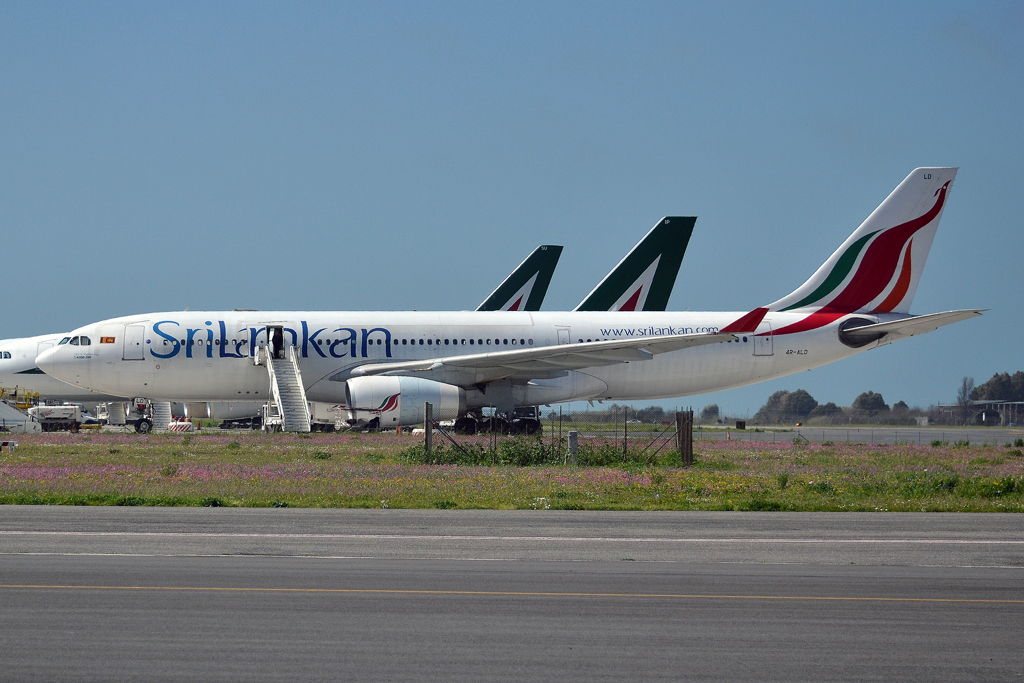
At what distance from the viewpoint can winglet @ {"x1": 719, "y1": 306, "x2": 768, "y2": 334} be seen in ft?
112

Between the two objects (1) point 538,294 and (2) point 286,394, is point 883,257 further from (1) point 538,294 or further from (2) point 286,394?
(2) point 286,394

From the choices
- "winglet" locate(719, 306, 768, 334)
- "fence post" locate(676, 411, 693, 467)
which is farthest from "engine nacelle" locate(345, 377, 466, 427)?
"fence post" locate(676, 411, 693, 467)

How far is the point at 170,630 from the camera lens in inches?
291

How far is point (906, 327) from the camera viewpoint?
37.6 meters

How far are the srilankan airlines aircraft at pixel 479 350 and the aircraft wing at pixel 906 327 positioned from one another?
66mm

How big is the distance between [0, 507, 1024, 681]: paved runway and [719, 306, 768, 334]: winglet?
20.6 metres

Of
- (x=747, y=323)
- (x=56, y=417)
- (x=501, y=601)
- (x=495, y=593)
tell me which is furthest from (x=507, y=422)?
(x=501, y=601)

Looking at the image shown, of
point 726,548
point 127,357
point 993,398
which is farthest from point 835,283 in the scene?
point 993,398

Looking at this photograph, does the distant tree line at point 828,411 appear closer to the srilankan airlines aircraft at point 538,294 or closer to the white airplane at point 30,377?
the srilankan airlines aircraft at point 538,294

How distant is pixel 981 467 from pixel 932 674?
68.7 ft

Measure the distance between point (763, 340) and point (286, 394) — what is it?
1747 cm

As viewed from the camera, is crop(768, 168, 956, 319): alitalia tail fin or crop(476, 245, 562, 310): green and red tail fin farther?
crop(476, 245, 562, 310): green and red tail fin

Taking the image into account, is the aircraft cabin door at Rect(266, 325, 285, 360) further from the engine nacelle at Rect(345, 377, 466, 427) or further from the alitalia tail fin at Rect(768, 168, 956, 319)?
the alitalia tail fin at Rect(768, 168, 956, 319)

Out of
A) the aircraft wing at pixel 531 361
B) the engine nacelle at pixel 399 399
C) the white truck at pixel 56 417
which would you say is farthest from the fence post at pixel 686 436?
the white truck at pixel 56 417
